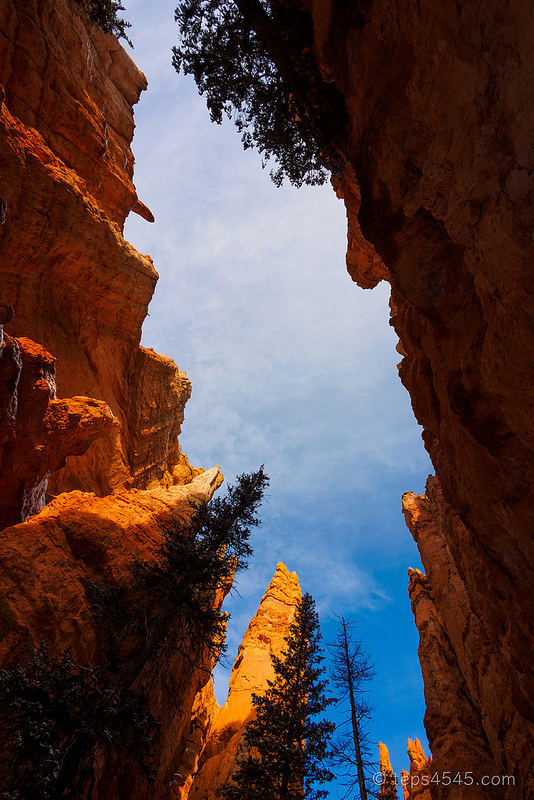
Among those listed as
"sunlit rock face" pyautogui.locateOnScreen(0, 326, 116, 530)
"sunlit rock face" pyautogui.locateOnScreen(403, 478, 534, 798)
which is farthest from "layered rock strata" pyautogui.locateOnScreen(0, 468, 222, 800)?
"sunlit rock face" pyautogui.locateOnScreen(403, 478, 534, 798)

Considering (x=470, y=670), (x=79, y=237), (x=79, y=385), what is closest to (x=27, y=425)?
(x=79, y=385)

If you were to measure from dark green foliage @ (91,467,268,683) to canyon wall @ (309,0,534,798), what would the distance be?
7.48 metres

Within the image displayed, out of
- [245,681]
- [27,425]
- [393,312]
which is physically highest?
[393,312]

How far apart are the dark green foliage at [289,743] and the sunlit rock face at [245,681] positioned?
10.1 feet

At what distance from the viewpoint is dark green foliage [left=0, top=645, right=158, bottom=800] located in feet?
20.5

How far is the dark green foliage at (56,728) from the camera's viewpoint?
246 inches

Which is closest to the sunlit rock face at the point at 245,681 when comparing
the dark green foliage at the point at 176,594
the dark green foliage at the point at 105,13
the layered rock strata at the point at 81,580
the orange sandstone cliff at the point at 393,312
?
the orange sandstone cliff at the point at 393,312

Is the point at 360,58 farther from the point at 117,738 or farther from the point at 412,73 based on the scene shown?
the point at 117,738

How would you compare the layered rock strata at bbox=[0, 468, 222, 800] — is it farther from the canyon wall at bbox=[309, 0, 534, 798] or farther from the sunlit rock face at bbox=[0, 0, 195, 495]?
the canyon wall at bbox=[309, 0, 534, 798]

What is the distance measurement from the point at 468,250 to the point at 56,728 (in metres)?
11.3

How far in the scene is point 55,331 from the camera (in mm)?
15859

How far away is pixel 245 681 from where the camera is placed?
24.2m

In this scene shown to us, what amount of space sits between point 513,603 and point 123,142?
27984 mm

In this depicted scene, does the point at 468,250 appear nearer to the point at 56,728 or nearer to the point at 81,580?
the point at 56,728
